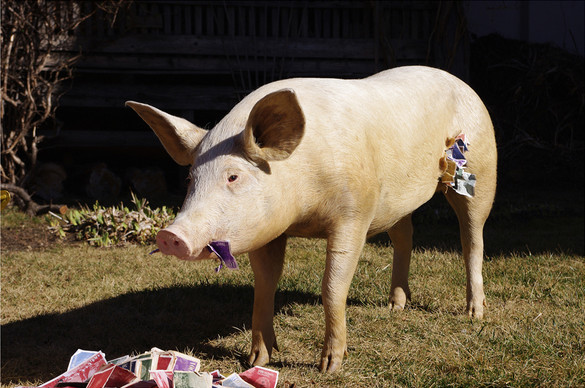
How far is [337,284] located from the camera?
10.5 ft

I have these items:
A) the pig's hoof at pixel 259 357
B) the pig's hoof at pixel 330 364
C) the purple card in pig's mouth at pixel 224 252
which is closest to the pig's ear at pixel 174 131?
the purple card in pig's mouth at pixel 224 252

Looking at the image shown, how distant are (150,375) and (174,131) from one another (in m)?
1.08

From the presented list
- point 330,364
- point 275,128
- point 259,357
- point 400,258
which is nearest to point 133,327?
point 259,357

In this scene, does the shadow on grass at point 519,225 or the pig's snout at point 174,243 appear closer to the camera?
the pig's snout at point 174,243

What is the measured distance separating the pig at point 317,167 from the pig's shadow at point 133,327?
0.65 meters

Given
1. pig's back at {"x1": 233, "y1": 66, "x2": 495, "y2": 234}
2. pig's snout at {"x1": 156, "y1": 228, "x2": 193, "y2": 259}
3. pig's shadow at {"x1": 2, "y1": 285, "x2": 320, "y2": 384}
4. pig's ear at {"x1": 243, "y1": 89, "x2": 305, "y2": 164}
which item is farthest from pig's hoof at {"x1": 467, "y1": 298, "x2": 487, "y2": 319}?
pig's snout at {"x1": 156, "y1": 228, "x2": 193, "y2": 259}

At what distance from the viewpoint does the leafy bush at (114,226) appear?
6.45 meters

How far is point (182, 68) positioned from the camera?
358 inches

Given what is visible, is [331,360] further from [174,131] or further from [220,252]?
[174,131]

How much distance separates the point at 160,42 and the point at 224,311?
559 centimetres

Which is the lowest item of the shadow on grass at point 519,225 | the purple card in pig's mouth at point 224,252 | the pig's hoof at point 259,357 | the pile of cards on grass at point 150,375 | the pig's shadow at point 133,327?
the shadow on grass at point 519,225

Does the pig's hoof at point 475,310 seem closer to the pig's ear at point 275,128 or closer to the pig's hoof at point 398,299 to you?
the pig's hoof at point 398,299

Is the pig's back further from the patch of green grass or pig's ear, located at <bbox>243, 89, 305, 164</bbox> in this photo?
the patch of green grass

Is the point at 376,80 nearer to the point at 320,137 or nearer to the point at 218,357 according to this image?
the point at 320,137
